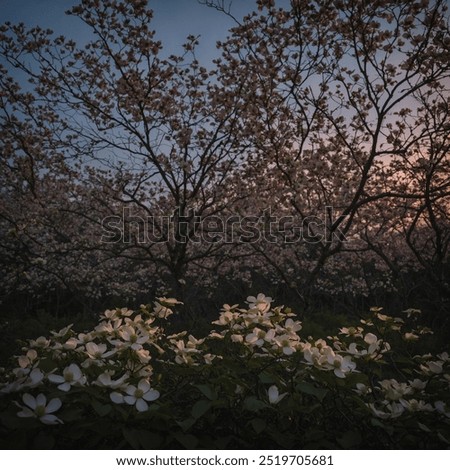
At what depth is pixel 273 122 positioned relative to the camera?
15.6ft

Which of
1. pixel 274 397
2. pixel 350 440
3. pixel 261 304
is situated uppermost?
pixel 261 304

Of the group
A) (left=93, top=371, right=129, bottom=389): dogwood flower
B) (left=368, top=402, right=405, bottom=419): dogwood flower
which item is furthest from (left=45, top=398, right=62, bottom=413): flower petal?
(left=368, top=402, right=405, bottom=419): dogwood flower

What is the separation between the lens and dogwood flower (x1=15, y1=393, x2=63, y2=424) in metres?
0.97

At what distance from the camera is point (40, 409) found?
3.25ft

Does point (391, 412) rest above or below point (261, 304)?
below

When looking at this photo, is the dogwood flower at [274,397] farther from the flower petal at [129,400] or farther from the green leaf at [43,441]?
the green leaf at [43,441]

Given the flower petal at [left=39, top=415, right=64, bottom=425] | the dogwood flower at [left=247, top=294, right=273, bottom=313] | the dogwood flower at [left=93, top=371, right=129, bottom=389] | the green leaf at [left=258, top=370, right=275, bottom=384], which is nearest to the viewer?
the flower petal at [left=39, top=415, right=64, bottom=425]

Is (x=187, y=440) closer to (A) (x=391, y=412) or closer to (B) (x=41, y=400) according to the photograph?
(B) (x=41, y=400)

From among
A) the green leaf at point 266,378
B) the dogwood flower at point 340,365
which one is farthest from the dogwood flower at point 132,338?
the dogwood flower at point 340,365

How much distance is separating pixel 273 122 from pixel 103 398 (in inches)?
168

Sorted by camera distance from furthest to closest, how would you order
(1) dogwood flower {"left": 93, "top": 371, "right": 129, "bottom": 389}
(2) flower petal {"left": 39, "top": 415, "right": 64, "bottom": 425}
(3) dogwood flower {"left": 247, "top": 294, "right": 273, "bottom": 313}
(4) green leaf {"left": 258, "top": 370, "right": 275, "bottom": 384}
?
(3) dogwood flower {"left": 247, "top": 294, "right": 273, "bottom": 313}, (4) green leaf {"left": 258, "top": 370, "right": 275, "bottom": 384}, (1) dogwood flower {"left": 93, "top": 371, "right": 129, "bottom": 389}, (2) flower petal {"left": 39, "top": 415, "right": 64, "bottom": 425}

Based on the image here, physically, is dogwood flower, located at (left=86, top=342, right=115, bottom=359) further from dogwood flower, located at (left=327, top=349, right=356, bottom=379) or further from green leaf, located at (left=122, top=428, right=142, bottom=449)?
dogwood flower, located at (left=327, top=349, right=356, bottom=379)

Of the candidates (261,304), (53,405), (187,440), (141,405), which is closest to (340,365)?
(261,304)
